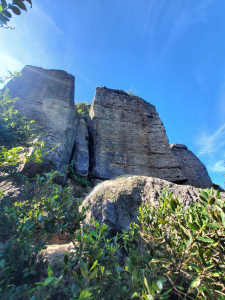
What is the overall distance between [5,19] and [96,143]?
6172 mm

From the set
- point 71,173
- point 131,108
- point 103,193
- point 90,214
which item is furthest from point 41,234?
point 131,108

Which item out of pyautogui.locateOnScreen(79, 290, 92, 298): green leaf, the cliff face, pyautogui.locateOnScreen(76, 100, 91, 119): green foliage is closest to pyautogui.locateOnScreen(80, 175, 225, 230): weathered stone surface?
pyautogui.locateOnScreen(79, 290, 92, 298): green leaf

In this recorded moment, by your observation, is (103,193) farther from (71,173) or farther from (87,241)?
(71,173)

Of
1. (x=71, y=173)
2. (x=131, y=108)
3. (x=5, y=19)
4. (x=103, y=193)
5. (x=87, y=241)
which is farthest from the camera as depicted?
Result: (x=131, y=108)

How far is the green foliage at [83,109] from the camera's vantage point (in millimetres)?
10177

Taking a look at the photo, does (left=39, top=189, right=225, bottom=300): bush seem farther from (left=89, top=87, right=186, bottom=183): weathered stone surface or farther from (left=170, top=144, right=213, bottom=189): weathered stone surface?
(left=170, top=144, right=213, bottom=189): weathered stone surface

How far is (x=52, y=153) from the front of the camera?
534 centimetres

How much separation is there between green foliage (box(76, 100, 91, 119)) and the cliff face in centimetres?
127

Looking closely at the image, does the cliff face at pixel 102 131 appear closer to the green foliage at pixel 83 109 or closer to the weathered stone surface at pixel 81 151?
the weathered stone surface at pixel 81 151

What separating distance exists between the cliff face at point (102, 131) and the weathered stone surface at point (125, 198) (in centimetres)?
338

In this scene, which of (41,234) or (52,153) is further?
(52,153)

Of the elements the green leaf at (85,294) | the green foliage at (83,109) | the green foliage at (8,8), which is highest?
the green foliage at (83,109)

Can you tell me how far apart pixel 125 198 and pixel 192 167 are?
911cm

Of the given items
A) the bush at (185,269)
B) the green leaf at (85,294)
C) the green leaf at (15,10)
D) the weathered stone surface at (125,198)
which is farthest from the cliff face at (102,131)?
the green leaf at (85,294)
